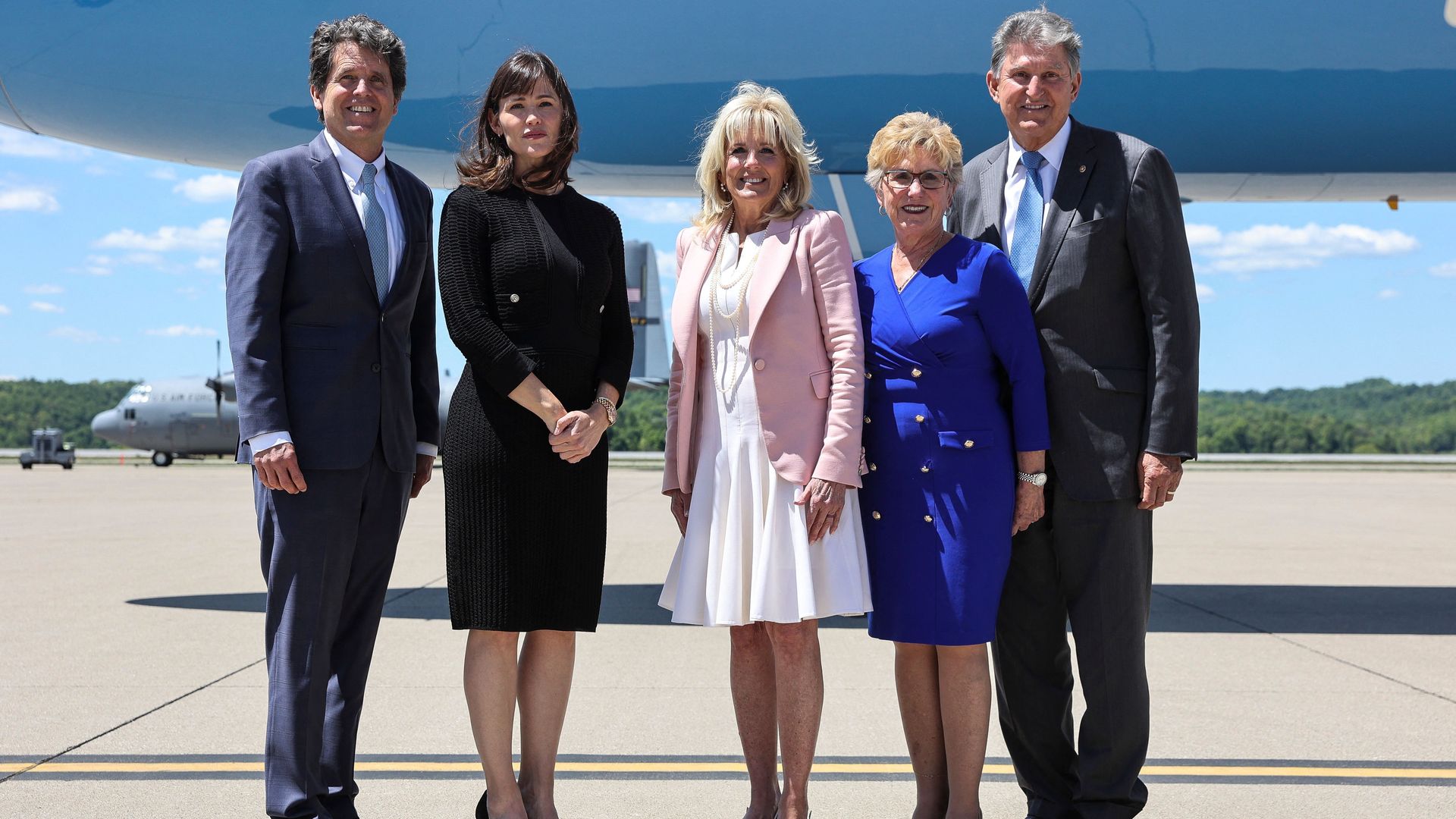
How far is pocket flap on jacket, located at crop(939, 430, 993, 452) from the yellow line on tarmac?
4.14 feet

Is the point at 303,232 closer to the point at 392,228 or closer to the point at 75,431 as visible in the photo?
the point at 392,228

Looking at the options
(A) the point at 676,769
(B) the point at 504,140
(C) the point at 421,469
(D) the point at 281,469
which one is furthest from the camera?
(A) the point at 676,769

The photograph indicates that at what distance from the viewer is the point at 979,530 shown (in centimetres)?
290

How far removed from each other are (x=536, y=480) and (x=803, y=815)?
112 centimetres

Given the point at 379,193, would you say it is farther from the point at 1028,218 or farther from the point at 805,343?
the point at 1028,218

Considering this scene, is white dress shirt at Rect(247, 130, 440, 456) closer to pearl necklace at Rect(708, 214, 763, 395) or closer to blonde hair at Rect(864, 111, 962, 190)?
pearl necklace at Rect(708, 214, 763, 395)

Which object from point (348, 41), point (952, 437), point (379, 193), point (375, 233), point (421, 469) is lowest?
point (421, 469)

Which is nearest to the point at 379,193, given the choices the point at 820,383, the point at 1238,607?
the point at 820,383

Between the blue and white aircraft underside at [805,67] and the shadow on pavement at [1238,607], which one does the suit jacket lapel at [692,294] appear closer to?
the blue and white aircraft underside at [805,67]

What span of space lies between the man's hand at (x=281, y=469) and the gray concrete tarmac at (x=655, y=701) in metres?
1.00

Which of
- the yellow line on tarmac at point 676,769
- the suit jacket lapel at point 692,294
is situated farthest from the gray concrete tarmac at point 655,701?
the suit jacket lapel at point 692,294

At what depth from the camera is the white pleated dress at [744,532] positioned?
287 centimetres

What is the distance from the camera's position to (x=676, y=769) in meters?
3.58

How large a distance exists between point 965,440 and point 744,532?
→ 2.07ft
